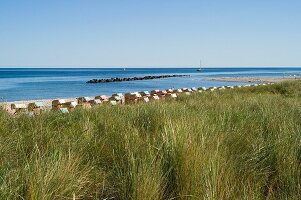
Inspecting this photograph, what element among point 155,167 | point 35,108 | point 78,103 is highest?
point 155,167

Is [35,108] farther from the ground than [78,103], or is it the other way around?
[35,108]

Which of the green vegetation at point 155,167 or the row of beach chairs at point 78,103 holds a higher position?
the green vegetation at point 155,167

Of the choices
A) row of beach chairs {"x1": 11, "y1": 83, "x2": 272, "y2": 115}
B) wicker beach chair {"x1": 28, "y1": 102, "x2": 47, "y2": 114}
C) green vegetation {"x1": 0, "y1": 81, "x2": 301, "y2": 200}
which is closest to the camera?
green vegetation {"x1": 0, "y1": 81, "x2": 301, "y2": 200}

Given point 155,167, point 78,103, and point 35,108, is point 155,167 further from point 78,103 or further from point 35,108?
point 78,103

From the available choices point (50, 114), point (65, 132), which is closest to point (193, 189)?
point (65, 132)

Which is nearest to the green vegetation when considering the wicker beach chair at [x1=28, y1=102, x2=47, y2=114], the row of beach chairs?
the wicker beach chair at [x1=28, y1=102, x2=47, y2=114]

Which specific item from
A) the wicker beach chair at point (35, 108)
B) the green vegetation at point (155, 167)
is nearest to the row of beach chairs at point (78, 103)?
the wicker beach chair at point (35, 108)

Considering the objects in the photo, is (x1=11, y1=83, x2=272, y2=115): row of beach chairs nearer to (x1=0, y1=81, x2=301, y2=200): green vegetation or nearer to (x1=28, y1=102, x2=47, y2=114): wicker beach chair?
(x1=28, y1=102, x2=47, y2=114): wicker beach chair

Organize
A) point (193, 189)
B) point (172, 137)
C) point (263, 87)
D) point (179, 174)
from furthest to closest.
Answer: point (263, 87), point (172, 137), point (179, 174), point (193, 189)

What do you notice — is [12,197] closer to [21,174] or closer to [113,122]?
[21,174]

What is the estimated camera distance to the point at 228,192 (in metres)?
2.89

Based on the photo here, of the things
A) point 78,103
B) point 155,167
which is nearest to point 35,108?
point 78,103

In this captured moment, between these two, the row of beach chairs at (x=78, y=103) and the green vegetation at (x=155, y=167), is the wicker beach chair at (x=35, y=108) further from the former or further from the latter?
the green vegetation at (x=155, y=167)

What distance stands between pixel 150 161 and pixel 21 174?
88 cm
